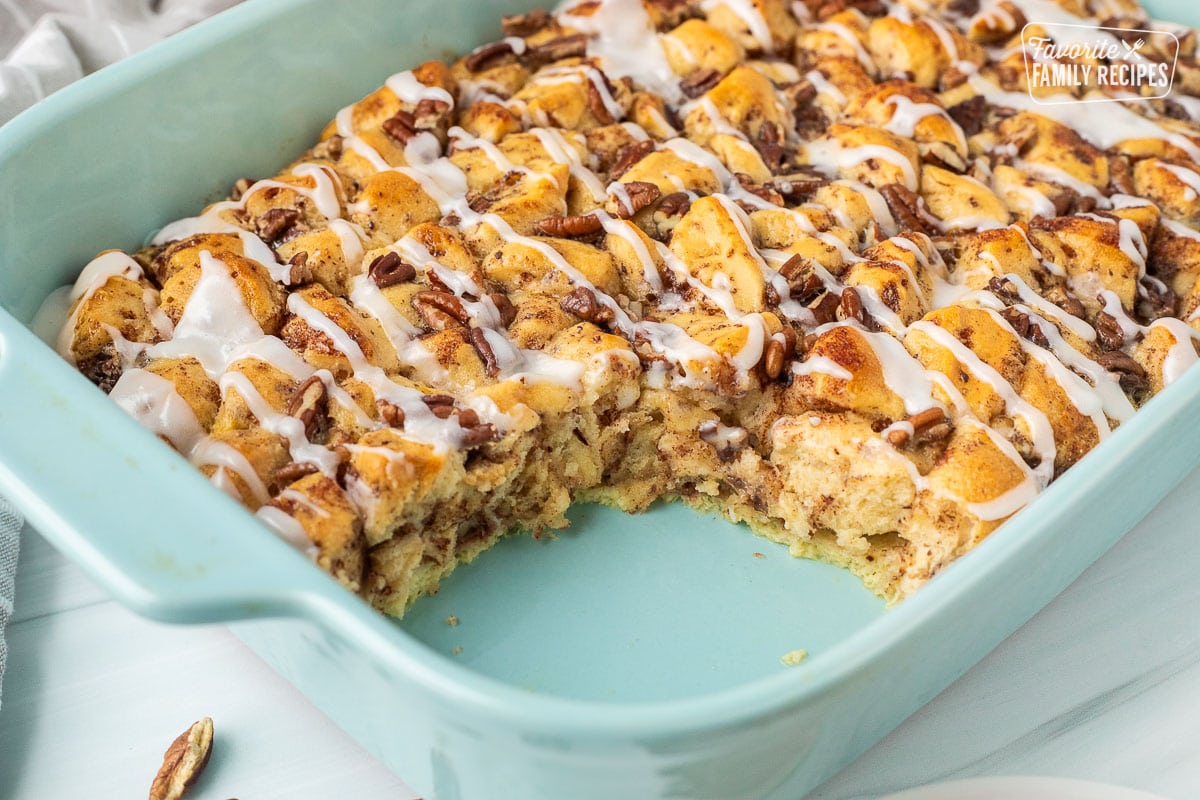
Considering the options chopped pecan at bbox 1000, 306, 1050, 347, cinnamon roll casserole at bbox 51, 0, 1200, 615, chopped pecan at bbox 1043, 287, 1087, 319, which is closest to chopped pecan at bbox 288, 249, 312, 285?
cinnamon roll casserole at bbox 51, 0, 1200, 615

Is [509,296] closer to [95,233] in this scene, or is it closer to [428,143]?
[428,143]

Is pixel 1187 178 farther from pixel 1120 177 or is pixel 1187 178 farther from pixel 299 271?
pixel 299 271

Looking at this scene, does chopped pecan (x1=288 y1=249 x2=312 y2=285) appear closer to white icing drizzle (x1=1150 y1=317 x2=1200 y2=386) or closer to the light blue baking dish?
the light blue baking dish

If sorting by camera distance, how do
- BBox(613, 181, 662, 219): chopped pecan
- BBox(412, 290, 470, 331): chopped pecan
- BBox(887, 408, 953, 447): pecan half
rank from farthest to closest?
1. BBox(613, 181, 662, 219): chopped pecan
2. BBox(412, 290, 470, 331): chopped pecan
3. BBox(887, 408, 953, 447): pecan half

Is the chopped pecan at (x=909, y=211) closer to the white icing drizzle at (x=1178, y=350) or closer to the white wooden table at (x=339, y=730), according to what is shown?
the white icing drizzle at (x=1178, y=350)

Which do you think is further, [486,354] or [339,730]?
[486,354]

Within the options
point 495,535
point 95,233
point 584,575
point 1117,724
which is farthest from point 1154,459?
point 95,233

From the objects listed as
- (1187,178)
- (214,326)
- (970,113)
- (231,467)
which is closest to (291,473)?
(231,467)
